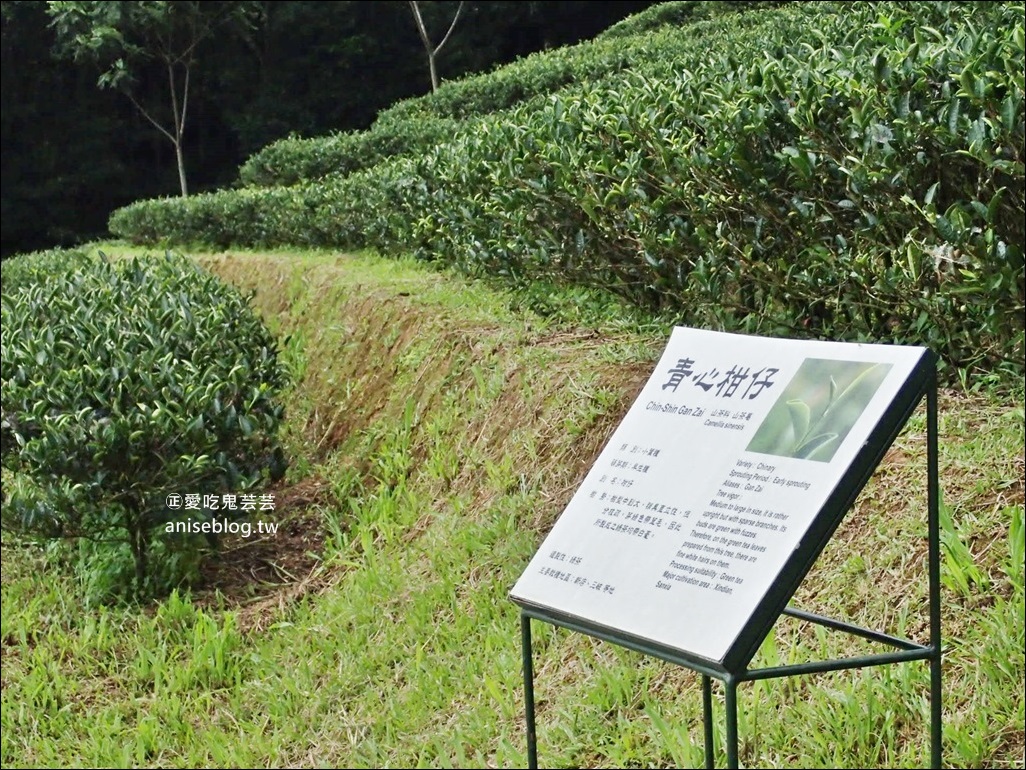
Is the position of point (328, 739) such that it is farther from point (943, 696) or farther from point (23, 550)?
point (23, 550)

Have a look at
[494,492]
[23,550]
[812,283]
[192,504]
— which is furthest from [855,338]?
[23,550]

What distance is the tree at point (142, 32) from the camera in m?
19.1

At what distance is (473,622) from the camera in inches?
139

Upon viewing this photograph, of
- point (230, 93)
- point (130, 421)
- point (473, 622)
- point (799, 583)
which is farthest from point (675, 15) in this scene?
point (799, 583)

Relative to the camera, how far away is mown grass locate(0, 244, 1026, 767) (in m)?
2.58

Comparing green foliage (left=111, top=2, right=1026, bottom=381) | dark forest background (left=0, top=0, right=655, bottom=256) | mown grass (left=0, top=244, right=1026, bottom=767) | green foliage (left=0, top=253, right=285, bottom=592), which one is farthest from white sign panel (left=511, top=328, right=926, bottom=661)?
dark forest background (left=0, top=0, right=655, bottom=256)

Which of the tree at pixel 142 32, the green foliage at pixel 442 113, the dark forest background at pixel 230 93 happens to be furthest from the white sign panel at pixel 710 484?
the dark forest background at pixel 230 93

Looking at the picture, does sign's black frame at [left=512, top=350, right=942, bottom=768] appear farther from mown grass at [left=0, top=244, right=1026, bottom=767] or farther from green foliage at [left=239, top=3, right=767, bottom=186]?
green foliage at [left=239, top=3, right=767, bottom=186]

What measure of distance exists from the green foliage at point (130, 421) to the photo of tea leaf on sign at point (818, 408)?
8.64 ft

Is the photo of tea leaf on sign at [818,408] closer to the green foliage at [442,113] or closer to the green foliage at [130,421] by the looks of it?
the green foliage at [130,421]

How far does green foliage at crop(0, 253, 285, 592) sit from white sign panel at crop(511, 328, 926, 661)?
2.33 meters

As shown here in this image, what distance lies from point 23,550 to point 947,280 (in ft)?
12.7

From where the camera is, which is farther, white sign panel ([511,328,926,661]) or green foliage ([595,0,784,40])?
green foliage ([595,0,784,40])

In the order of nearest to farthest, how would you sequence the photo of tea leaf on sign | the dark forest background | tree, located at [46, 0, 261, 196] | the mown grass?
the photo of tea leaf on sign < the mown grass < tree, located at [46, 0, 261, 196] < the dark forest background
